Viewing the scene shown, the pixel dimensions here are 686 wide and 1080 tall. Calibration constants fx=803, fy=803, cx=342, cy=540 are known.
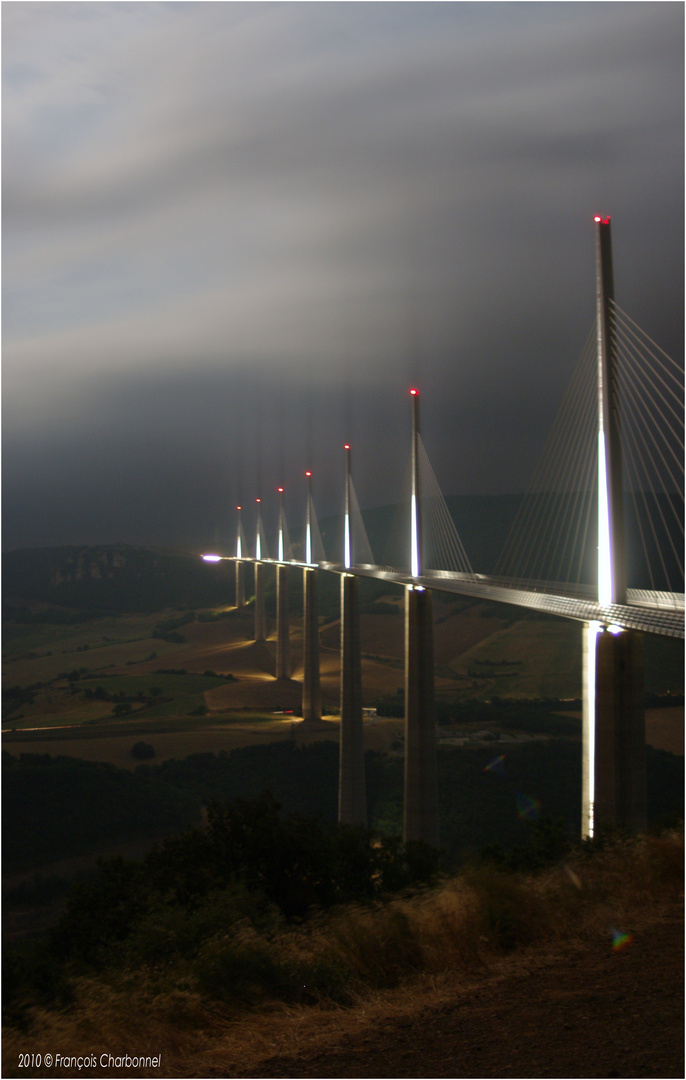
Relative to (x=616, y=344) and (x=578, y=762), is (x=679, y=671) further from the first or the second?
(x=616, y=344)

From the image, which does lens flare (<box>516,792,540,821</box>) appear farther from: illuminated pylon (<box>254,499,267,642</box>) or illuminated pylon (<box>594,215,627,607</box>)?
illuminated pylon (<box>254,499,267,642</box>)

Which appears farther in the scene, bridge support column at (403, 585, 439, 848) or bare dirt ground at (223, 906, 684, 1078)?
bridge support column at (403, 585, 439, 848)

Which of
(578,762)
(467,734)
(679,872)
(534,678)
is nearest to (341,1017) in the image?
(679,872)

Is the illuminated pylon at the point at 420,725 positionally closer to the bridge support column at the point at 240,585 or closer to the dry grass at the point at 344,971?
the dry grass at the point at 344,971

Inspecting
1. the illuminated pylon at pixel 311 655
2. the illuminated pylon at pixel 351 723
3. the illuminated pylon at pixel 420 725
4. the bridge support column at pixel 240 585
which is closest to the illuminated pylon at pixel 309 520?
the illuminated pylon at pixel 311 655

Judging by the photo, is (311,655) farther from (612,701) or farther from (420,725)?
(612,701)

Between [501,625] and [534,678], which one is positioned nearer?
[534,678]

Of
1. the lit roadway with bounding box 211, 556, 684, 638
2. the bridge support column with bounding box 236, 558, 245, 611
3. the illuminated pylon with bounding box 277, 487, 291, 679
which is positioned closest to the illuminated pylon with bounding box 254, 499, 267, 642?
the illuminated pylon with bounding box 277, 487, 291, 679
